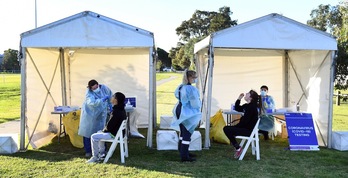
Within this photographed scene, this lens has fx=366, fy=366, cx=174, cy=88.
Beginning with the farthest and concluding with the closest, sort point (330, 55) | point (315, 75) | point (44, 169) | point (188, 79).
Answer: point (315, 75)
point (330, 55)
point (188, 79)
point (44, 169)

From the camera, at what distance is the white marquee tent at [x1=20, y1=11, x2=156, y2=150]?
657cm

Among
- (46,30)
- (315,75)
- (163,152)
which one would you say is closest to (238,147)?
(163,152)

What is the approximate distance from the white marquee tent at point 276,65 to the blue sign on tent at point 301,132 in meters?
0.37

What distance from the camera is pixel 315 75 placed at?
7.61 meters

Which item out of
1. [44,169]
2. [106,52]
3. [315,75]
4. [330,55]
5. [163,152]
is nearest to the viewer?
[44,169]

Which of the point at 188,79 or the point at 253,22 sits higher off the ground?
the point at 253,22

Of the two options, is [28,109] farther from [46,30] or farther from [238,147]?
[238,147]

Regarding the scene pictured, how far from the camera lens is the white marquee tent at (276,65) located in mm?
6855

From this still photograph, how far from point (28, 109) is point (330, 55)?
235 inches

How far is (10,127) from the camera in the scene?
9852 mm

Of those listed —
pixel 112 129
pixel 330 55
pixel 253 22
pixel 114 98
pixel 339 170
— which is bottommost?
pixel 339 170

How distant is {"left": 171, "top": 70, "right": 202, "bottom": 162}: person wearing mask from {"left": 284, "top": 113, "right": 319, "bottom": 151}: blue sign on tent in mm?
2226

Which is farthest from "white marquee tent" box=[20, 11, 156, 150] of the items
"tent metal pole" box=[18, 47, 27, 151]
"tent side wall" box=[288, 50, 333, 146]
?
"tent side wall" box=[288, 50, 333, 146]

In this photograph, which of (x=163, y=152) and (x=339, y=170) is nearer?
(x=339, y=170)
